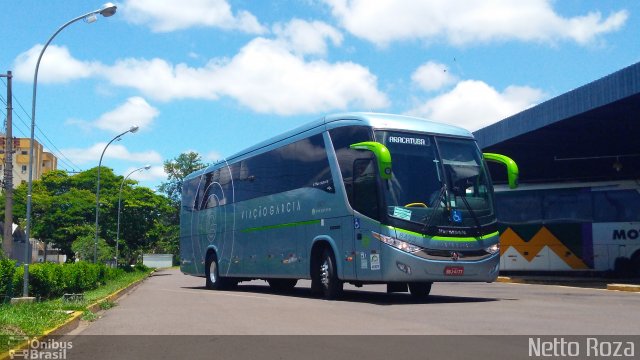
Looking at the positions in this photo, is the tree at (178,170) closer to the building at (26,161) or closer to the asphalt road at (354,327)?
the building at (26,161)

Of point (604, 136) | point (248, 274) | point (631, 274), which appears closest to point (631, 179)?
point (604, 136)

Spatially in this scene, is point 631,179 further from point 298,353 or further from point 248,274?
point 298,353

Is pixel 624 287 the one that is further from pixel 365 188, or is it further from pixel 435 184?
pixel 365 188

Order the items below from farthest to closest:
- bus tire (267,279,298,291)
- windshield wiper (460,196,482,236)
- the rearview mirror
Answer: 1. bus tire (267,279,298,291)
2. windshield wiper (460,196,482,236)
3. the rearview mirror

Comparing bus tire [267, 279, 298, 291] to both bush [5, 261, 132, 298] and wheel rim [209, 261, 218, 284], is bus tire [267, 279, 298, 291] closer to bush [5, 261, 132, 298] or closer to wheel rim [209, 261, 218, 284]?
wheel rim [209, 261, 218, 284]

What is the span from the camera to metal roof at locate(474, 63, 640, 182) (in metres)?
18.9

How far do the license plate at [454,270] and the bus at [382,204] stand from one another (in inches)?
0.8

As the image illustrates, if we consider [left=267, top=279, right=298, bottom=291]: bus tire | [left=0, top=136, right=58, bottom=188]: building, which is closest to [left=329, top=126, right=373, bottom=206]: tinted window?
[left=267, top=279, right=298, bottom=291]: bus tire

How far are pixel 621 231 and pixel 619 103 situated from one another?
254 inches

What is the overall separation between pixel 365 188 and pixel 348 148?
110cm

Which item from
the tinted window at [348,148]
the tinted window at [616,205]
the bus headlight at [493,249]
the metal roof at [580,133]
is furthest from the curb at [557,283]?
the tinted window at [348,148]

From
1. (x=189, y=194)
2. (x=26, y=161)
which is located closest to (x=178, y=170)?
(x=26, y=161)

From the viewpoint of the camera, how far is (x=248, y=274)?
1998cm

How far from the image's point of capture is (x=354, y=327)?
31.8ft
